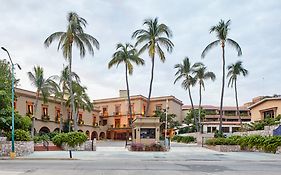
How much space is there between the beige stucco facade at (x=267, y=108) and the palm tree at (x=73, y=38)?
2945cm

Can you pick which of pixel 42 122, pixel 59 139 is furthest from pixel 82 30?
pixel 42 122

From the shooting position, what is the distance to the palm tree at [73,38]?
124 feet

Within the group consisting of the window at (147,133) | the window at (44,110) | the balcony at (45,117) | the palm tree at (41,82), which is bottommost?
the window at (147,133)

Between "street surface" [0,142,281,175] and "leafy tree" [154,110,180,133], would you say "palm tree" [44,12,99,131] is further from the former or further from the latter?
"leafy tree" [154,110,180,133]

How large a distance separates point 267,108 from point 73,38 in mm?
33609

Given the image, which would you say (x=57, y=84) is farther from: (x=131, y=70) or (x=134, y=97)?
(x=134, y=97)

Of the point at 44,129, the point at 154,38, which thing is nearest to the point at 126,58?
the point at 154,38

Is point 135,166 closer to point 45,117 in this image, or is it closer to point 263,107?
point 263,107

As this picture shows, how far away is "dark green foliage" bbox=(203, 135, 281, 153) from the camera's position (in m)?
32.5

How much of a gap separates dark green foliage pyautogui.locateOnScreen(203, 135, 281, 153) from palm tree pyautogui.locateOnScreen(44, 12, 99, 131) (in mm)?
16655

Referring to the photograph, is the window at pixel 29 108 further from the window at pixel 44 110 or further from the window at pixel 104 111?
the window at pixel 104 111

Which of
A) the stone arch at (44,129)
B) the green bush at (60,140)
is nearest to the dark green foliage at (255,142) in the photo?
the green bush at (60,140)

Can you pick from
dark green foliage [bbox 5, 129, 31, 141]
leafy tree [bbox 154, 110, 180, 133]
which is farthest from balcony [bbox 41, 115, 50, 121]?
dark green foliage [bbox 5, 129, 31, 141]

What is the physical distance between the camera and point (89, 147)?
116ft
